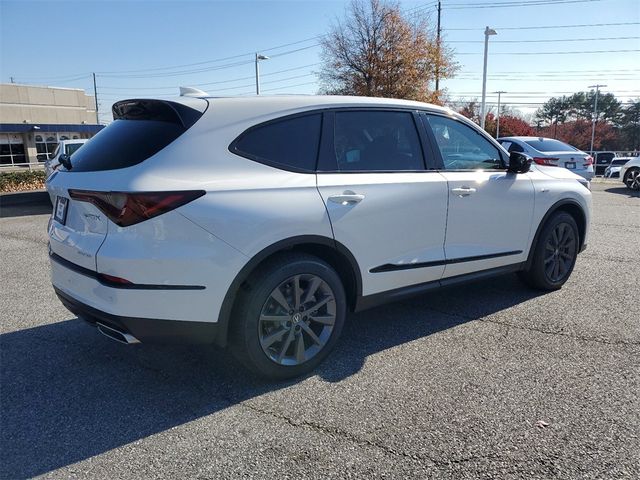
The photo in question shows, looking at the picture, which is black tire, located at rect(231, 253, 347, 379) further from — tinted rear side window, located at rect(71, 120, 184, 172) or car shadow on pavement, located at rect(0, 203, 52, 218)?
car shadow on pavement, located at rect(0, 203, 52, 218)

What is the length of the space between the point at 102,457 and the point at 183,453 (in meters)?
0.40

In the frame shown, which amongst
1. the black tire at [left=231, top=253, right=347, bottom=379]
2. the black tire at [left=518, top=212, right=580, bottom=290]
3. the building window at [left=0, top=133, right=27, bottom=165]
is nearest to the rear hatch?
the black tire at [left=231, top=253, right=347, bottom=379]

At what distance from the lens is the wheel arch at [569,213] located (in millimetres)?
4965

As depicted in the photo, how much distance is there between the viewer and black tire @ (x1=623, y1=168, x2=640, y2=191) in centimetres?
1548

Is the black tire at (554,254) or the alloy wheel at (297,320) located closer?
the alloy wheel at (297,320)

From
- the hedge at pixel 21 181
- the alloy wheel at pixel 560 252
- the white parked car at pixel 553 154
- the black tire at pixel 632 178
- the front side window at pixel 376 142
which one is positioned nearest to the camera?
the front side window at pixel 376 142

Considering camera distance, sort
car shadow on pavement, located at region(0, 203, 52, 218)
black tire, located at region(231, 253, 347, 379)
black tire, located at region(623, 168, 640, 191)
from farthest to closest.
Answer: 1. black tire, located at region(623, 168, 640, 191)
2. car shadow on pavement, located at region(0, 203, 52, 218)
3. black tire, located at region(231, 253, 347, 379)

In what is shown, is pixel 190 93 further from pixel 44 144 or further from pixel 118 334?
pixel 44 144

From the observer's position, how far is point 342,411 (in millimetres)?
3021

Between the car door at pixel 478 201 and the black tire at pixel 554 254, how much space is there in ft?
0.83

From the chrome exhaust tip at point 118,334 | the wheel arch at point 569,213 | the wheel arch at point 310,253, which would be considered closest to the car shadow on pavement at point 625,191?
the wheel arch at point 569,213

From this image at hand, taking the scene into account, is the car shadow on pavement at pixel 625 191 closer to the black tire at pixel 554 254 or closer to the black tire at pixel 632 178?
the black tire at pixel 632 178

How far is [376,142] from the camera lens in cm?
389

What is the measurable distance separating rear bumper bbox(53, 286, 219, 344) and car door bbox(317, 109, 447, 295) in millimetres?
1046
